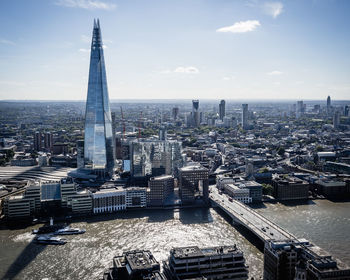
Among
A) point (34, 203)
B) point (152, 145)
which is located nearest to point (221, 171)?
point (152, 145)

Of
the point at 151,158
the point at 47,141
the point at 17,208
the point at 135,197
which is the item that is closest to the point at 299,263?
the point at 135,197

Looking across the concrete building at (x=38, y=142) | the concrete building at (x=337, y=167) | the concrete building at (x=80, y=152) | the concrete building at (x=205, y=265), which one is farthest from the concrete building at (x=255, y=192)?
the concrete building at (x=38, y=142)

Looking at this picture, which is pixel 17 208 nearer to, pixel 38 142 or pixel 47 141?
pixel 38 142

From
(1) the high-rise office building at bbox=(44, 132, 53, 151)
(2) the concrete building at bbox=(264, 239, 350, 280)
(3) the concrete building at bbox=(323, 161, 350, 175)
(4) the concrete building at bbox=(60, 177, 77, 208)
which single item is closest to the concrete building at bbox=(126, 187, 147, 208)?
(4) the concrete building at bbox=(60, 177, 77, 208)

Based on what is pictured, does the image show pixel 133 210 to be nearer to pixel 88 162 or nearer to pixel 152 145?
pixel 152 145

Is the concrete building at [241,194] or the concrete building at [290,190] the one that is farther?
the concrete building at [290,190]

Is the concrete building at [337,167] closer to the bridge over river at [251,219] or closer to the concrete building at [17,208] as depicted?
the bridge over river at [251,219]

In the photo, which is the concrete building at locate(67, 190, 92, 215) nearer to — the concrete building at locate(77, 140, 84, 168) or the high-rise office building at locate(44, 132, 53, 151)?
the concrete building at locate(77, 140, 84, 168)
